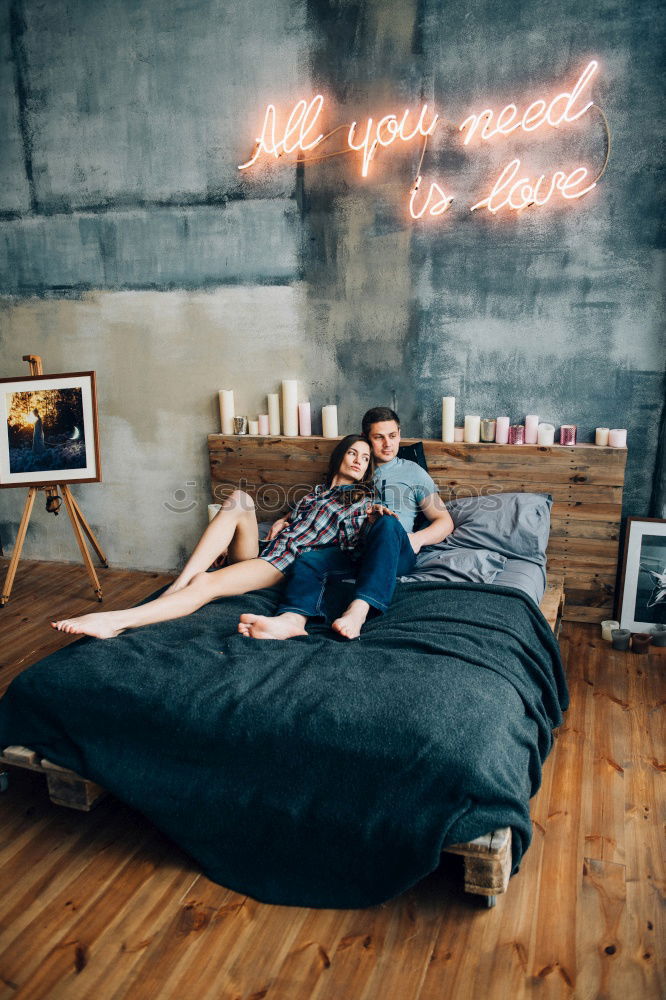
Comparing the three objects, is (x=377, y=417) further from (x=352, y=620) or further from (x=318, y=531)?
(x=352, y=620)

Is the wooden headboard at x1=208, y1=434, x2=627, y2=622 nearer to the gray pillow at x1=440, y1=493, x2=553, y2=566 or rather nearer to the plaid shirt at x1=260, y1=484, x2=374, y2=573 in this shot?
the gray pillow at x1=440, y1=493, x2=553, y2=566

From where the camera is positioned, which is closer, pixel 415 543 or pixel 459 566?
pixel 459 566

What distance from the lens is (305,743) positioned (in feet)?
5.82

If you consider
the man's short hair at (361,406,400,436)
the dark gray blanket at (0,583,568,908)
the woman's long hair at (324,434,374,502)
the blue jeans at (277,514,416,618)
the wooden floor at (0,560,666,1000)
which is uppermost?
the man's short hair at (361,406,400,436)

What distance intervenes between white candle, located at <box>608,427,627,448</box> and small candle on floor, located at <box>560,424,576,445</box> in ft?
0.53

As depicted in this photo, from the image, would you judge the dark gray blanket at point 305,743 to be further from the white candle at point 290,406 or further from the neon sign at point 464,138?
the neon sign at point 464,138

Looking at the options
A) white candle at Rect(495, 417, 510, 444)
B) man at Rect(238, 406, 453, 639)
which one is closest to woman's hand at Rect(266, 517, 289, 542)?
man at Rect(238, 406, 453, 639)

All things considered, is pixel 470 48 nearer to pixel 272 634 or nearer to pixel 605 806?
pixel 272 634

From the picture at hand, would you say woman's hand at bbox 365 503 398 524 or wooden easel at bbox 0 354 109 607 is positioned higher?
woman's hand at bbox 365 503 398 524

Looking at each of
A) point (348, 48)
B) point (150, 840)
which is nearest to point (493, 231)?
point (348, 48)

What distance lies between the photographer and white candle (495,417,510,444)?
134 inches

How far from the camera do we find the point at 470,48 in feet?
10.5

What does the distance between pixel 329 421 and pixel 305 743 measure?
219 centimetres

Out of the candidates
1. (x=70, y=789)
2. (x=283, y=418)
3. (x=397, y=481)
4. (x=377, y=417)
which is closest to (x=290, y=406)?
(x=283, y=418)
